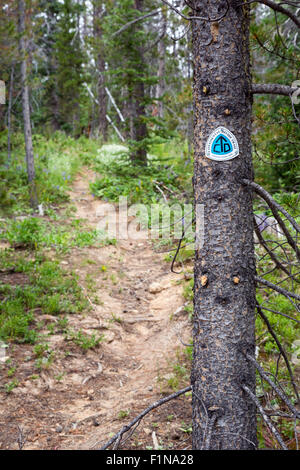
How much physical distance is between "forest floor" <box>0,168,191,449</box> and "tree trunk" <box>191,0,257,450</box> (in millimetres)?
392

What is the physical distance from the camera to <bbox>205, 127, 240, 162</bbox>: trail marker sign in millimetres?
2260

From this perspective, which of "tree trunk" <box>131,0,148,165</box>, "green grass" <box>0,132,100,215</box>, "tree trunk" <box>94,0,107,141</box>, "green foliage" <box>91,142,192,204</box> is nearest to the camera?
"green grass" <box>0,132,100,215</box>

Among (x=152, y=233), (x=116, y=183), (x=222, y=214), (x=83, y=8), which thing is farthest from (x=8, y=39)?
(x=83, y=8)

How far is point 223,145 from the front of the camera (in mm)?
2266

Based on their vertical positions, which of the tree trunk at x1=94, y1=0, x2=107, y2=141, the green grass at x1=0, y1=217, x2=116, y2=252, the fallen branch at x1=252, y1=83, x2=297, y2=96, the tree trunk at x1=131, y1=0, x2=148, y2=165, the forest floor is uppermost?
the tree trunk at x1=94, y1=0, x2=107, y2=141

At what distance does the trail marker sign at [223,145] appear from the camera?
89.0 inches

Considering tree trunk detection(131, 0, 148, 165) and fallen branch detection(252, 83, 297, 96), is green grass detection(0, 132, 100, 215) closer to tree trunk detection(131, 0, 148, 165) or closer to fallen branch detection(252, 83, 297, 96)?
tree trunk detection(131, 0, 148, 165)

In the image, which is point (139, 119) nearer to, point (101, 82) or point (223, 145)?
point (101, 82)

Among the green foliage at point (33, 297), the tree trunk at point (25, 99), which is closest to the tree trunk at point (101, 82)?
the tree trunk at point (25, 99)

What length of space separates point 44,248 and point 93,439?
4.74 m

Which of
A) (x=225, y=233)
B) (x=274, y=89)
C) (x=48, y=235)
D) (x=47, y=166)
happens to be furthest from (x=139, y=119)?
(x=225, y=233)

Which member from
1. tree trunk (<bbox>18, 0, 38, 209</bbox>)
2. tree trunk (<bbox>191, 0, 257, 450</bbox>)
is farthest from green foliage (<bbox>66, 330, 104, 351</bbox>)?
tree trunk (<bbox>18, 0, 38, 209</bbox>)

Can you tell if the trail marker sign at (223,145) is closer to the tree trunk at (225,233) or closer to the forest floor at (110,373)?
the tree trunk at (225,233)

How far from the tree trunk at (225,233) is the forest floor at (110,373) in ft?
1.28
